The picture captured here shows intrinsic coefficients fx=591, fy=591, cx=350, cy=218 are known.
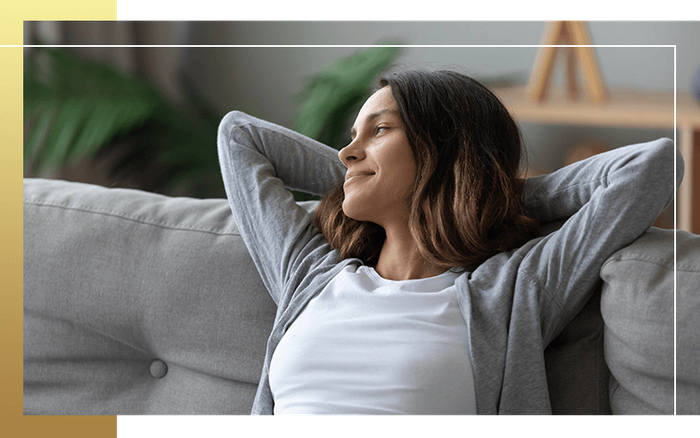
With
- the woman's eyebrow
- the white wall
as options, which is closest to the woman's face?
the woman's eyebrow

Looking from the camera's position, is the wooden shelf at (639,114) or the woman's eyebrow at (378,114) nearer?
the woman's eyebrow at (378,114)

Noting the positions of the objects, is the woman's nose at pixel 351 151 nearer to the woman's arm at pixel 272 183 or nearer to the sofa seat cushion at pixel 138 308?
the woman's arm at pixel 272 183

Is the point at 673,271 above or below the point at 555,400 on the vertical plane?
above

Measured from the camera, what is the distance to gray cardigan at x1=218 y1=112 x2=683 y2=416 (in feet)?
2.56

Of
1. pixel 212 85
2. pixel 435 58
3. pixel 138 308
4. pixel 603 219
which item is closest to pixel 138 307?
pixel 138 308

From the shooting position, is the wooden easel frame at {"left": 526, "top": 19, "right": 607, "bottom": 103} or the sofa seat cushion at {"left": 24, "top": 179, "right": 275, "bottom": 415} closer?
the sofa seat cushion at {"left": 24, "top": 179, "right": 275, "bottom": 415}

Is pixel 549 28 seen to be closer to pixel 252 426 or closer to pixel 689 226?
pixel 689 226

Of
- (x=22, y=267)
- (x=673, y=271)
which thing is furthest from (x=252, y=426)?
(x=673, y=271)

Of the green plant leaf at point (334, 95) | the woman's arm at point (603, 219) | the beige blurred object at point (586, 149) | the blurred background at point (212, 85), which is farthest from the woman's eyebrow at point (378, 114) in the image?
the beige blurred object at point (586, 149)

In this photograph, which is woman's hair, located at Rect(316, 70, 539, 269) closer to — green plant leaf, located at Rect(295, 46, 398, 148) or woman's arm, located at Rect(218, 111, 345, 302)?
woman's arm, located at Rect(218, 111, 345, 302)

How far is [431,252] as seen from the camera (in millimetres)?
883

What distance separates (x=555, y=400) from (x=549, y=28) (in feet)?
4.40

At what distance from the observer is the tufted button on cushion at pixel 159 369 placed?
1.07 meters

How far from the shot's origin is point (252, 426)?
915 millimetres
